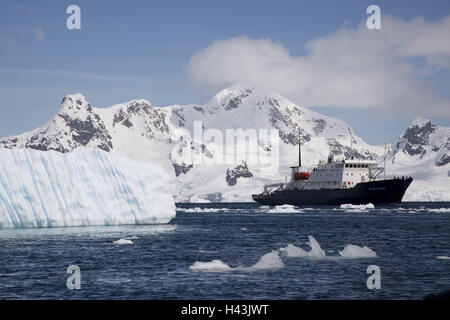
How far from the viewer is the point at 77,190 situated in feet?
152

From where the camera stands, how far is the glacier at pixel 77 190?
4384cm

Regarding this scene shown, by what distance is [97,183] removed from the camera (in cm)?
4769

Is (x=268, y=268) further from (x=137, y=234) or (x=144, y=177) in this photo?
(x=144, y=177)

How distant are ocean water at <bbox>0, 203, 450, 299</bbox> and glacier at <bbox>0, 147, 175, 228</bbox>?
85.1 inches

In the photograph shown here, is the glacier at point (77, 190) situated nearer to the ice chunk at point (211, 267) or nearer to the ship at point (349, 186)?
the ice chunk at point (211, 267)

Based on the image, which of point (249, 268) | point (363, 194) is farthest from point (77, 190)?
point (363, 194)

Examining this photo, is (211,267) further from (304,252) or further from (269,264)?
(304,252)

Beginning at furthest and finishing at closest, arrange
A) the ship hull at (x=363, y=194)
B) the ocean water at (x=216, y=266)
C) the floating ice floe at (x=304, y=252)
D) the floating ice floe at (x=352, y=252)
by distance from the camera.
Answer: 1. the ship hull at (x=363, y=194)
2. the floating ice floe at (x=352, y=252)
3. the floating ice floe at (x=304, y=252)
4. the ocean water at (x=216, y=266)

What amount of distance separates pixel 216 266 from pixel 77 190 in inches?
910

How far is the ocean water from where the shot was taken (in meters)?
21.2

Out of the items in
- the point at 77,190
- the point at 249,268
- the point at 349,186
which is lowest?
the point at 249,268

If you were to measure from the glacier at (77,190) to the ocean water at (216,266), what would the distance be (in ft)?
7.09

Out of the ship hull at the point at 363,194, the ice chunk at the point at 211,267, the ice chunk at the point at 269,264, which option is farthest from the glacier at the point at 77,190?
the ship hull at the point at 363,194

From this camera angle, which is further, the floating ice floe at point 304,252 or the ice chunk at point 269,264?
the floating ice floe at point 304,252
